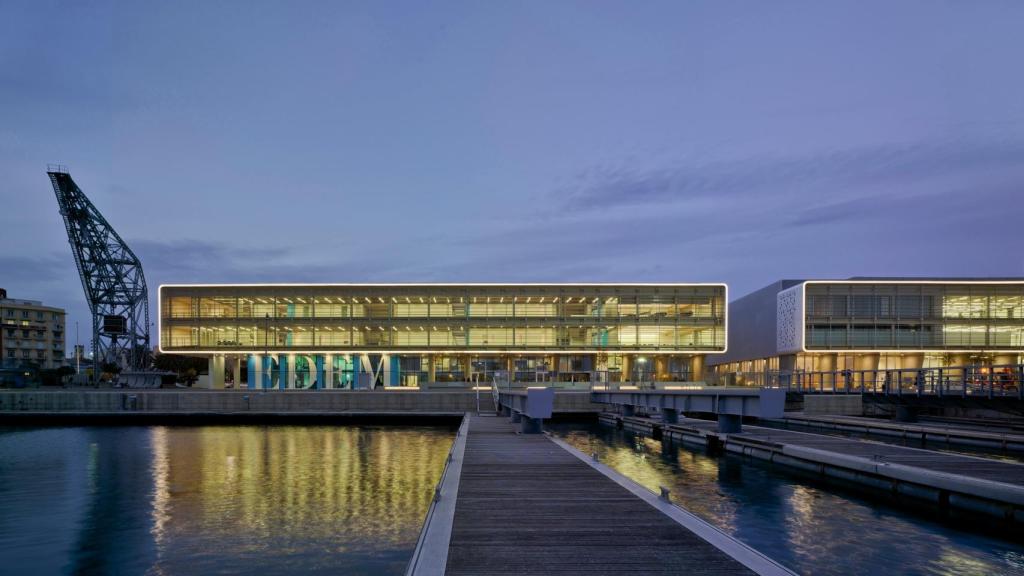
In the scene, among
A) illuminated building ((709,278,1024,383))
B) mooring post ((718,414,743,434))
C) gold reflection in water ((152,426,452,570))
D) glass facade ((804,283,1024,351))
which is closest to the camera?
gold reflection in water ((152,426,452,570))

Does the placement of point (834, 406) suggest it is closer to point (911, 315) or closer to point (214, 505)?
point (911, 315)

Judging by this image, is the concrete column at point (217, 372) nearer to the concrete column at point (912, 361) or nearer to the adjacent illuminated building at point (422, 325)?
the adjacent illuminated building at point (422, 325)

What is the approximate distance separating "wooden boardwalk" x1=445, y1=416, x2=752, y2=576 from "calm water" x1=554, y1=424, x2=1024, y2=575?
40.9 inches

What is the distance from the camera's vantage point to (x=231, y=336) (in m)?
91.6

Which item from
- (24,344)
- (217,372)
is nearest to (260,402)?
(217,372)

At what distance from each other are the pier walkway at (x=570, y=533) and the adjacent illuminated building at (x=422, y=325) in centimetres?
6910

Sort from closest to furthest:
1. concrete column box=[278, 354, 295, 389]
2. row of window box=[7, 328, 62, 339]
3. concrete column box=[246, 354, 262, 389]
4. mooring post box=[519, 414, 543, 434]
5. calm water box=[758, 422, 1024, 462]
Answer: calm water box=[758, 422, 1024, 462], mooring post box=[519, 414, 543, 434], concrete column box=[246, 354, 262, 389], concrete column box=[278, 354, 295, 389], row of window box=[7, 328, 62, 339]

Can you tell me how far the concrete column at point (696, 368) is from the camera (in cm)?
9212

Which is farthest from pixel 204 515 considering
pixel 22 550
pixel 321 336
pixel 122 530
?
pixel 321 336

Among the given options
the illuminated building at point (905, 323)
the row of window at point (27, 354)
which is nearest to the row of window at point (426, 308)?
the illuminated building at point (905, 323)

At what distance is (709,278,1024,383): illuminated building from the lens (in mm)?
86562

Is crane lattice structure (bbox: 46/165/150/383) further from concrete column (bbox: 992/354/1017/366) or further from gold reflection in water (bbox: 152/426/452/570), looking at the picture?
concrete column (bbox: 992/354/1017/366)

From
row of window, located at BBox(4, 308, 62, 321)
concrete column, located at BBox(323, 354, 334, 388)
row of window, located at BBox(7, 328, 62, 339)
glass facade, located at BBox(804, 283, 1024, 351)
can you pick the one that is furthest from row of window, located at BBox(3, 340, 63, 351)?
glass facade, located at BBox(804, 283, 1024, 351)

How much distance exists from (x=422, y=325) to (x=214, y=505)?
6529cm
